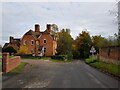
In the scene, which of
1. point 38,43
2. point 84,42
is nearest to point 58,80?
point 38,43

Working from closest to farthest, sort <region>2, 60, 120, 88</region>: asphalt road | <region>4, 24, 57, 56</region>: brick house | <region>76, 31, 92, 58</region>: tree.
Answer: <region>2, 60, 120, 88</region>: asphalt road
<region>4, 24, 57, 56</region>: brick house
<region>76, 31, 92, 58</region>: tree

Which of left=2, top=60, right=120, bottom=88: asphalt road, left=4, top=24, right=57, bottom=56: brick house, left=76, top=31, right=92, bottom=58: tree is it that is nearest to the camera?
left=2, top=60, right=120, bottom=88: asphalt road

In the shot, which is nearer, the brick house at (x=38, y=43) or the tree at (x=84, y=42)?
the brick house at (x=38, y=43)

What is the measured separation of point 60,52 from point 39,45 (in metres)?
11.4

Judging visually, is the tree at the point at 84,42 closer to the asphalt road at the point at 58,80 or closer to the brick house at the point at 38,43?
the brick house at the point at 38,43

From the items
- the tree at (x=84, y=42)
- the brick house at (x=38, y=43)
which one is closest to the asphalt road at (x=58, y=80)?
the brick house at (x=38, y=43)

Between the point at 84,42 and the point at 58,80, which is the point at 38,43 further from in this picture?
the point at 58,80

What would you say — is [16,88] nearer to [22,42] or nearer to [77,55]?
[22,42]

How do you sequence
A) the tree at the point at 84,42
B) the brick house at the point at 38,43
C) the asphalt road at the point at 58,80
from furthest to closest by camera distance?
the tree at the point at 84,42 → the brick house at the point at 38,43 → the asphalt road at the point at 58,80

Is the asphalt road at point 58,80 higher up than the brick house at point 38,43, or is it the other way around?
the brick house at point 38,43

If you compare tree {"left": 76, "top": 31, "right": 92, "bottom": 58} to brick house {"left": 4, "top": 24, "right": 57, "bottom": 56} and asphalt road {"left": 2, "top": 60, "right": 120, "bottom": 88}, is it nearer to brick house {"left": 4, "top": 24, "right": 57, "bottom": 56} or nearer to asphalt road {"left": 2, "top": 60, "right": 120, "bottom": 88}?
brick house {"left": 4, "top": 24, "right": 57, "bottom": 56}

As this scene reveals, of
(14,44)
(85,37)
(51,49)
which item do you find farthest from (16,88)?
(85,37)

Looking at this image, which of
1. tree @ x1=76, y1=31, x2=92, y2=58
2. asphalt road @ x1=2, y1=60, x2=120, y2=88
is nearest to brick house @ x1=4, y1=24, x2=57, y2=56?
tree @ x1=76, y1=31, x2=92, y2=58

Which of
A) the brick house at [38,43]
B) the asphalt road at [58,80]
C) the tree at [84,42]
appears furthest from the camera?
the tree at [84,42]
